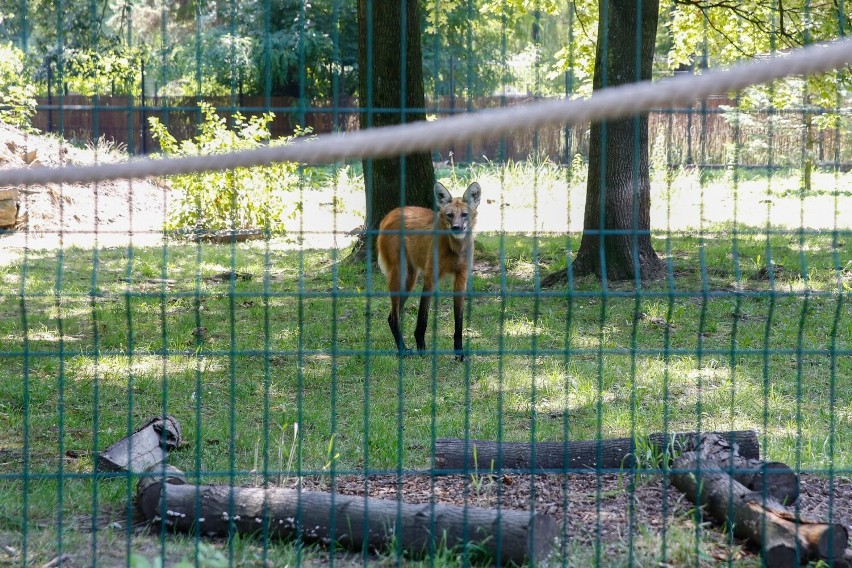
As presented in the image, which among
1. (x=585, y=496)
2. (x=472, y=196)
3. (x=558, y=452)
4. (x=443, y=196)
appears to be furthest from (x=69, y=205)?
(x=585, y=496)

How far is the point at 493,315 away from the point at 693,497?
17.0ft

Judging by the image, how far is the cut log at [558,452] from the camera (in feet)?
15.8

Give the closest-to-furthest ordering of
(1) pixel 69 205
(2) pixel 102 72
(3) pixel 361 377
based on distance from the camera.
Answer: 1. (2) pixel 102 72
2. (3) pixel 361 377
3. (1) pixel 69 205

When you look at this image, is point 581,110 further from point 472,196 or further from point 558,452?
point 472,196

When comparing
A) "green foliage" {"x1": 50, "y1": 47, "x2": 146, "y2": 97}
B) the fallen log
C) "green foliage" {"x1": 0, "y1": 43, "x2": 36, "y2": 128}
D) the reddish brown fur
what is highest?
"green foliage" {"x1": 0, "y1": 43, "x2": 36, "y2": 128}

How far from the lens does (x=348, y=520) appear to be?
4055 mm

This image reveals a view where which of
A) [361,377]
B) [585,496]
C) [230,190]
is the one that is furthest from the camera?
[230,190]

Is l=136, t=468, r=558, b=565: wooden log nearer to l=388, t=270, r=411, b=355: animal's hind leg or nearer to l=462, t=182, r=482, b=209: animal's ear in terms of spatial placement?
l=388, t=270, r=411, b=355: animal's hind leg

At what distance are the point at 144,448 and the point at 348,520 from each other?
1.68 m

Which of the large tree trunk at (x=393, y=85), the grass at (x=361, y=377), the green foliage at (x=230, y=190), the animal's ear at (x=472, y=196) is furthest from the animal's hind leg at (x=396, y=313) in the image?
the green foliage at (x=230, y=190)

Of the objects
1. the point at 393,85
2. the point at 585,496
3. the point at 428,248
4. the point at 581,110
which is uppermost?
the point at 393,85

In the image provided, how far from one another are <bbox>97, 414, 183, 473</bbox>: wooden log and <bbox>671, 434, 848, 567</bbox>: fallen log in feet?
8.58

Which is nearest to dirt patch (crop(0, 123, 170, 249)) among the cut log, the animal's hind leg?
the animal's hind leg

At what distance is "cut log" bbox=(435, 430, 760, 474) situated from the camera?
15.8 feet
